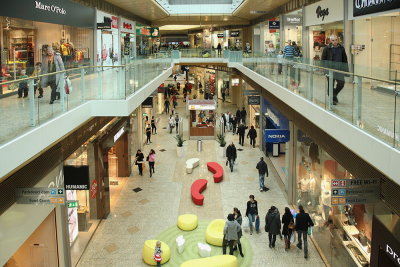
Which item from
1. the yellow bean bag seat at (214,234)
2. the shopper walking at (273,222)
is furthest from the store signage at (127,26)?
the shopper walking at (273,222)

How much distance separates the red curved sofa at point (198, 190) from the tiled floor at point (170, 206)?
20cm

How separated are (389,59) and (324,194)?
5.44 m

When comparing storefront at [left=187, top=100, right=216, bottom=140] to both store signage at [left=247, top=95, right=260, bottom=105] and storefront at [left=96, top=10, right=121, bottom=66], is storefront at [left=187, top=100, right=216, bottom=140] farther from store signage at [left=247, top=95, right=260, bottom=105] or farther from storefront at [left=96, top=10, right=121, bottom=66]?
storefront at [left=96, top=10, right=121, bottom=66]

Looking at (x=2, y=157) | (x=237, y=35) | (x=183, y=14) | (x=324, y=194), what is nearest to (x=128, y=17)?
(x=183, y=14)

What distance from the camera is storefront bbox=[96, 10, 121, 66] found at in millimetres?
19094

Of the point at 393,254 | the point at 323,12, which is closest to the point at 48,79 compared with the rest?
the point at 393,254

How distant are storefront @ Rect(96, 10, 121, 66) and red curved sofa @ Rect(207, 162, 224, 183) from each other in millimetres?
5918

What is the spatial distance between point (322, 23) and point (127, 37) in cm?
1445

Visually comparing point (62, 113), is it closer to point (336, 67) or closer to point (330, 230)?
point (336, 67)

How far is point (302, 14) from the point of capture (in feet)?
62.0

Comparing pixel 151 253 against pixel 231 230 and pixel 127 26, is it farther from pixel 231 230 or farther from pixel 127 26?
pixel 127 26

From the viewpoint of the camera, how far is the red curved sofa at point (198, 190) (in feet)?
44.9

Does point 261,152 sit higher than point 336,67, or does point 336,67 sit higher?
point 336,67

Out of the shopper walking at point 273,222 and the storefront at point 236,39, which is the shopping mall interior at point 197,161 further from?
the storefront at point 236,39
